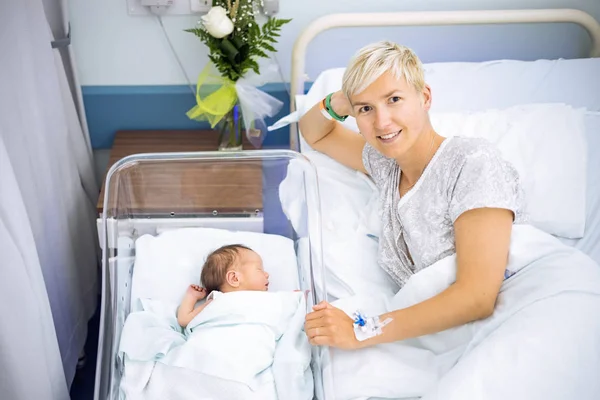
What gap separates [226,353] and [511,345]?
59cm

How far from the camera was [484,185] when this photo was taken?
4.27 ft

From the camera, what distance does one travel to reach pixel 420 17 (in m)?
2.02

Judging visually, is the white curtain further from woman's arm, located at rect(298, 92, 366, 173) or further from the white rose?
woman's arm, located at rect(298, 92, 366, 173)

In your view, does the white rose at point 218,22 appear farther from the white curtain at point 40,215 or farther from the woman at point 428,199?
the woman at point 428,199

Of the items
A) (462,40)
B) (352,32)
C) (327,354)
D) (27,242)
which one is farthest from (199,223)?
(462,40)

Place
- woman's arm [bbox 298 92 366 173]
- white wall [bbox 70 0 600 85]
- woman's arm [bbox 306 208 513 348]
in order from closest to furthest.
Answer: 1. woman's arm [bbox 306 208 513 348]
2. woman's arm [bbox 298 92 366 173]
3. white wall [bbox 70 0 600 85]

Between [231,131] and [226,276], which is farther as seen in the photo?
[231,131]

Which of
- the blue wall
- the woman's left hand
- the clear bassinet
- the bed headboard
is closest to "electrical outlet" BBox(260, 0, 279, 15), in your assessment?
the bed headboard

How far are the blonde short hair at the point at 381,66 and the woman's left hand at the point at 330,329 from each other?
1.65 feet

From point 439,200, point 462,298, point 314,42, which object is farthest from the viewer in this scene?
point 314,42

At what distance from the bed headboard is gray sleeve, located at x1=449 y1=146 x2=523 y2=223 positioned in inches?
31.9

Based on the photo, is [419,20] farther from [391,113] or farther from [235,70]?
[391,113]

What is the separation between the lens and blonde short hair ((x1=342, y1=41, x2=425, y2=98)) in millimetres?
1318

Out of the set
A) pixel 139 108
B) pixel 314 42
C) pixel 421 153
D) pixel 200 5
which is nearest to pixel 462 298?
pixel 421 153
